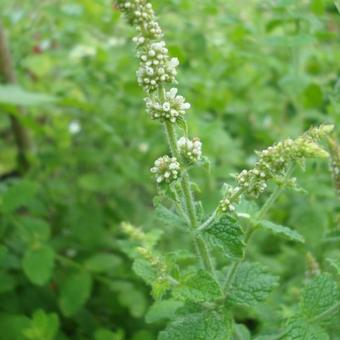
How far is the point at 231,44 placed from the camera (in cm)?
273

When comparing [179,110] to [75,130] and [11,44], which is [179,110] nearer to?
[75,130]

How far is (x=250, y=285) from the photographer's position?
1312 mm

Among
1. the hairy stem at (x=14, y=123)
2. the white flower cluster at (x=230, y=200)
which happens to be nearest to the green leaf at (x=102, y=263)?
the hairy stem at (x=14, y=123)

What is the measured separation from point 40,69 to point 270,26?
103cm

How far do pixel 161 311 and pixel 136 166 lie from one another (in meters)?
1.08

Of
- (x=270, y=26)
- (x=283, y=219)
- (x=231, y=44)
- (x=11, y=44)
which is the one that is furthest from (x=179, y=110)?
(x=11, y=44)

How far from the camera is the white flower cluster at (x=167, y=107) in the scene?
1093 mm

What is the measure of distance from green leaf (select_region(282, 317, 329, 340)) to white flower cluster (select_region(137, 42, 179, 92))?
56cm

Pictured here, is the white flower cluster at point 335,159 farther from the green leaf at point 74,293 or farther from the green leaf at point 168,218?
the green leaf at point 74,293

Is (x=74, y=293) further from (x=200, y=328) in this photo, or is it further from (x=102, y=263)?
(x=200, y=328)

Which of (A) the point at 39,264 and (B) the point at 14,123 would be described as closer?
(A) the point at 39,264

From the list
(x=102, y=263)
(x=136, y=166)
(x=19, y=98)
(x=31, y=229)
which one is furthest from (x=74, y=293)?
(x=19, y=98)

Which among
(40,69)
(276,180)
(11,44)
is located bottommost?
(276,180)

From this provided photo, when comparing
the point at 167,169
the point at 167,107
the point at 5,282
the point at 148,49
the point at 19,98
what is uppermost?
the point at 19,98
